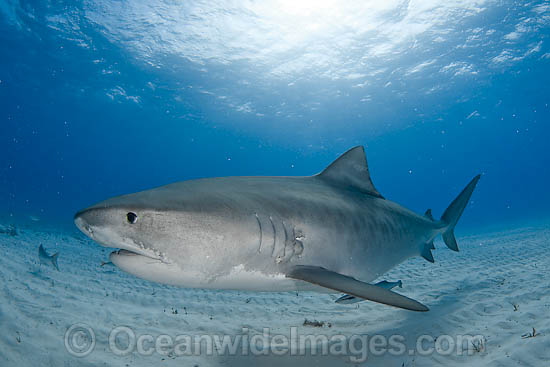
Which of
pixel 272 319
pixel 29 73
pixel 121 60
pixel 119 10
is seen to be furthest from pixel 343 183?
pixel 29 73

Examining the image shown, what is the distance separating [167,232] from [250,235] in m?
0.59

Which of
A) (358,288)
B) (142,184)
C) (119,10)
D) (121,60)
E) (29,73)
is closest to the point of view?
(358,288)

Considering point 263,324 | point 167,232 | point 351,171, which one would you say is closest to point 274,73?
point 351,171

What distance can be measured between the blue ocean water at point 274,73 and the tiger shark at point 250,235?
19.7m

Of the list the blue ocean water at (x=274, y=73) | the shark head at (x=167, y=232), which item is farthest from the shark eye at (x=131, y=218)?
the blue ocean water at (x=274, y=73)

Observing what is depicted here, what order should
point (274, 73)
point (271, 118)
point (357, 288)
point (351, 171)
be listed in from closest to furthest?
point (357, 288), point (351, 171), point (274, 73), point (271, 118)

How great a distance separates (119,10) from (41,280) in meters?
19.9

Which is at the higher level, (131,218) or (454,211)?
(454,211)

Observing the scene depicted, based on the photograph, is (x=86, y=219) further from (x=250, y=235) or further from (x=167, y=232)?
(x=250, y=235)

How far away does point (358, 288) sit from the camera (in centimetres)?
193

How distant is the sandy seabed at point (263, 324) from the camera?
307cm

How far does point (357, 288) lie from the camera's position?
6.32ft

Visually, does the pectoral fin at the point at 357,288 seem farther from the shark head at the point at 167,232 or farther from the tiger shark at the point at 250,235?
the shark head at the point at 167,232

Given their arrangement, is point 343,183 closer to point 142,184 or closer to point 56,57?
point 56,57
